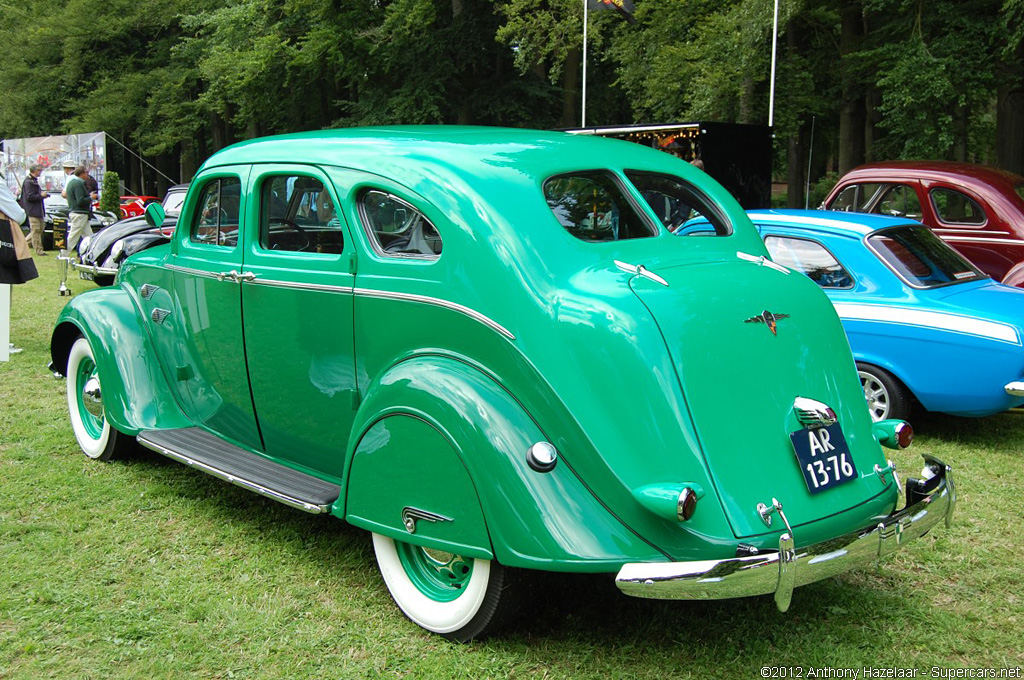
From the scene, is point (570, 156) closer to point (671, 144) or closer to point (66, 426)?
point (66, 426)

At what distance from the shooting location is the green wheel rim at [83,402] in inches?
226

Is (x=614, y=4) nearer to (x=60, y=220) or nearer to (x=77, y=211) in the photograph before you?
(x=77, y=211)

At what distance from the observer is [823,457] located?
339 cm

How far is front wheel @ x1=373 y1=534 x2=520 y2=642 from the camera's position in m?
3.38

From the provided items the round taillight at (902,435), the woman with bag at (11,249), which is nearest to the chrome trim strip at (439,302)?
the round taillight at (902,435)

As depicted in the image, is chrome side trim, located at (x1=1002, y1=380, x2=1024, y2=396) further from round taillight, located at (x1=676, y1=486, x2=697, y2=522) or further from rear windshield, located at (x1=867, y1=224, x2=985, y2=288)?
round taillight, located at (x1=676, y1=486, x2=697, y2=522)

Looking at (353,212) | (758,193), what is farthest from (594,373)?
(758,193)

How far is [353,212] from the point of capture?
4.01 meters

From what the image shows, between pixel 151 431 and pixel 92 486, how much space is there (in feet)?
2.38

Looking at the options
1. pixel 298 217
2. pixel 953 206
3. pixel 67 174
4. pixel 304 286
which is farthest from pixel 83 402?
pixel 67 174

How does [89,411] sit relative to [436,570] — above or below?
above

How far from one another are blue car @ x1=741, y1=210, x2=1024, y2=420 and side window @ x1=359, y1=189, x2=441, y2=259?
3.16 metres

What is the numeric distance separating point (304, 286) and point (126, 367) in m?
1.62

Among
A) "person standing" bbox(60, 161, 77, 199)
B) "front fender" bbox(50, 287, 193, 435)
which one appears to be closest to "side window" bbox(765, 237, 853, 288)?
"front fender" bbox(50, 287, 193, 435)
